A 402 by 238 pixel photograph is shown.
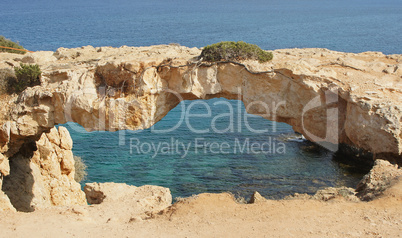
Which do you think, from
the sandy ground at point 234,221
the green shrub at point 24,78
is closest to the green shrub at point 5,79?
the green shrub at point 24,78

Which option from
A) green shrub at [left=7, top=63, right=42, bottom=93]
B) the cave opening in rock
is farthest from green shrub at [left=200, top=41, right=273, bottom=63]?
the cave opening in rock

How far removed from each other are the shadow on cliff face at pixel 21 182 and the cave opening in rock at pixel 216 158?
6.22 m

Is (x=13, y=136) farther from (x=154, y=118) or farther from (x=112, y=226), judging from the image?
(x=112, y=226)

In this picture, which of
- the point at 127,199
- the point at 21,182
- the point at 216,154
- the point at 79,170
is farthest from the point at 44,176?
the point at 216,154

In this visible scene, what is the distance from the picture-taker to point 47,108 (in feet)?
51.6

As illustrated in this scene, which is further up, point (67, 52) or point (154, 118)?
point (67, 52)

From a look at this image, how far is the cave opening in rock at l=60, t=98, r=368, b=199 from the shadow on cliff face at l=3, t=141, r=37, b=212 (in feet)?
20.4

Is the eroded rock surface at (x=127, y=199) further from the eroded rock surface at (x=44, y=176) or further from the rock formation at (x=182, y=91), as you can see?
the rock formation at (x=182, y=91)

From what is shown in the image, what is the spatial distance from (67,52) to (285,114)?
33.6ft

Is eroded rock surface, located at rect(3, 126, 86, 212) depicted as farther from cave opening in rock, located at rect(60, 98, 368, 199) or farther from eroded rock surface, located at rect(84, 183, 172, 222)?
cave opening in rock, located at rect(60, 98, 368, 199)

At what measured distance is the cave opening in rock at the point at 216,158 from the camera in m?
20.5

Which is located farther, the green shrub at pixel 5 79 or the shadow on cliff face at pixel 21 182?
the shadow on cliff face at pixel 21 182

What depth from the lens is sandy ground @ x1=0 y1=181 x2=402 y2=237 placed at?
10.6 metres

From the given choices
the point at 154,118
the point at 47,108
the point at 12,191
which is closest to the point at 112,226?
the point at 154,118
